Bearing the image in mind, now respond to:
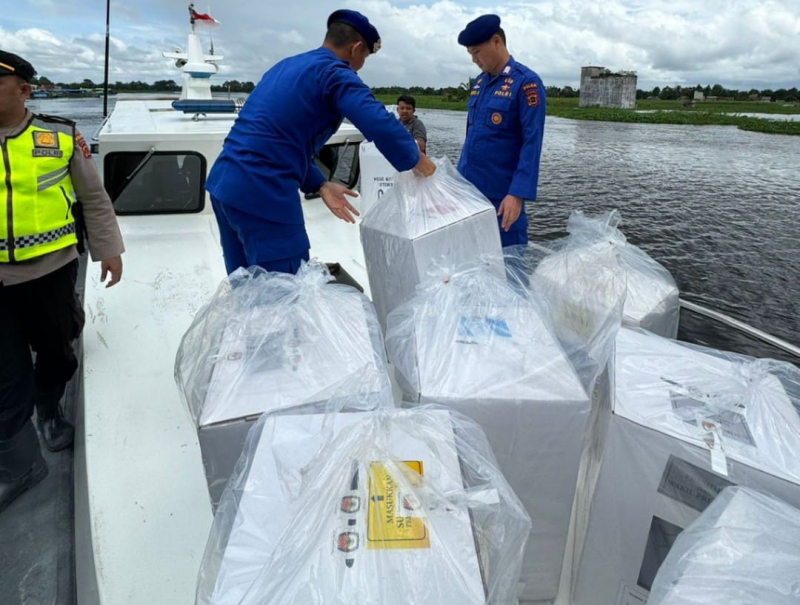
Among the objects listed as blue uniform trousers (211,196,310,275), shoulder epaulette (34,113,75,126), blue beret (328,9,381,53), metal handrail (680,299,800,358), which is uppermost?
blue beret (328,9,381,53)

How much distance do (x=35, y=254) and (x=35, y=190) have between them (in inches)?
7.5

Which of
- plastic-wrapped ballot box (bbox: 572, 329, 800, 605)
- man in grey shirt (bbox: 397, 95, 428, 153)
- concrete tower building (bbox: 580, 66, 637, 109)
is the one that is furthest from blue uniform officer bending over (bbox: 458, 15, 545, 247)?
concrete tower building (bbox: 580, 66, 637, 109)

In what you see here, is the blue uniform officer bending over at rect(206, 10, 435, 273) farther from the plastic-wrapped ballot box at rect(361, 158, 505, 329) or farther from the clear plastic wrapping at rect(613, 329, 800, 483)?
the clear plastic wrapping at rect(613, 329, 800, 483)

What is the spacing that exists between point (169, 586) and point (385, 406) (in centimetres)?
68

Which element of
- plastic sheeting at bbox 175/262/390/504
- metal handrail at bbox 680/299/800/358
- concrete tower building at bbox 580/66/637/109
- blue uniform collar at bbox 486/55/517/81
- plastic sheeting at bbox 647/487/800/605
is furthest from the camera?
concrete tower building at bbox 580/66/637/109

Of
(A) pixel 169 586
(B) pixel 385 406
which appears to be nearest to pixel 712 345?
(B) pixel 385 406

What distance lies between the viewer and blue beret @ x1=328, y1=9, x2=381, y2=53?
1.74 meters

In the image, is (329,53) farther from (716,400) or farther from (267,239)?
(716,400)

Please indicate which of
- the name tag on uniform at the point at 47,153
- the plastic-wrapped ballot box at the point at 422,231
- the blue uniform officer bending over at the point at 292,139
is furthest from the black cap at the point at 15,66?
the plastic-wrapped ballot box at the point at 422,231

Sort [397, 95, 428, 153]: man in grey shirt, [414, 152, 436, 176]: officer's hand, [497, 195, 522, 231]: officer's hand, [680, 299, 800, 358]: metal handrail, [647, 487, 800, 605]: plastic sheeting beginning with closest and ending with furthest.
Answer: [647, 487, 800, 605]: plastic sheeting < [414, 152, 436, 176]: officer's hand < [680, 299, 800, 358]: metal handrail < [497, 195, 522, 231]: officer's hand < [397, 95, 428, 153]: man in grey shirt

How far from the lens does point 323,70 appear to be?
64.1 inches

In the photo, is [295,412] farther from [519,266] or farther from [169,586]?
[519,266]

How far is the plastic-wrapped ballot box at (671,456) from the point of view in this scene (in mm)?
911

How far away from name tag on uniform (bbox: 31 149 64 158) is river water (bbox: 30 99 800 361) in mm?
435
